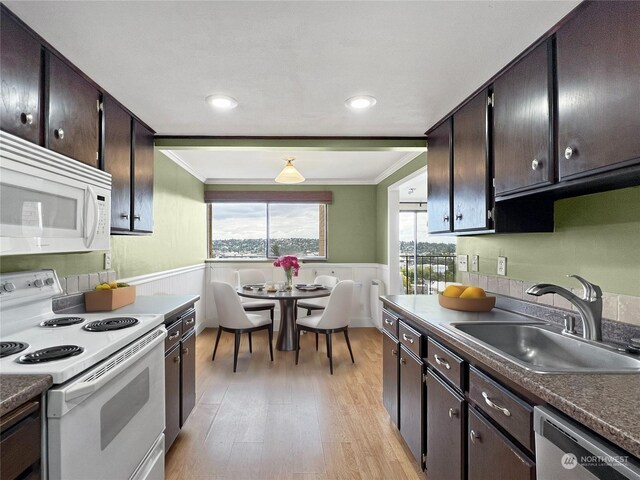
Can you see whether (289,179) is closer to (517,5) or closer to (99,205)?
(99,205)

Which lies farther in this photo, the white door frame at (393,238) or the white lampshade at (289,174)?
the white door frame at (393,238)

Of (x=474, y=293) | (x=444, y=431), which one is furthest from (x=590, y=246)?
(x=444, y=431)

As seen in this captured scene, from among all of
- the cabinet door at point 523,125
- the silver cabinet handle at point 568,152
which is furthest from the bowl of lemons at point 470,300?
the silver cabinet handle at point 568,152

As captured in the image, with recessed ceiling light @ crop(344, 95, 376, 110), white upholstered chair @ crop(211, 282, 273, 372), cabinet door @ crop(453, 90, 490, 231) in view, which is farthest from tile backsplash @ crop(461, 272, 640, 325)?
white upholstered chair @ crop(211, 282, 273, 372)

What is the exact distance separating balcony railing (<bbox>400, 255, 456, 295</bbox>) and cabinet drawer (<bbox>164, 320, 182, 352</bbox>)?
17.4ft

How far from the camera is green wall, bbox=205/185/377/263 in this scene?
5.61 m

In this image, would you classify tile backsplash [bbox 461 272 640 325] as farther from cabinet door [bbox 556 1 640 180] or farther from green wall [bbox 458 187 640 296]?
cabinet door [bbox 556 1 640 180]

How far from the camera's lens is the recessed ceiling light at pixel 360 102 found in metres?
2.10

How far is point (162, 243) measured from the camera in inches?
149

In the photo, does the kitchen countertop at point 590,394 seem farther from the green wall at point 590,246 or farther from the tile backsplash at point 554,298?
the green wall at point 590,246

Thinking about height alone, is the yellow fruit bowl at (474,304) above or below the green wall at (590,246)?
below

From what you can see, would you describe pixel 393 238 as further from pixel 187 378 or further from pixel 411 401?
pixel 187 378

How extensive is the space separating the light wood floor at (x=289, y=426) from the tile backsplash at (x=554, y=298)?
1.17 m

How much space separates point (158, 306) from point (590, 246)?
2365 mm
